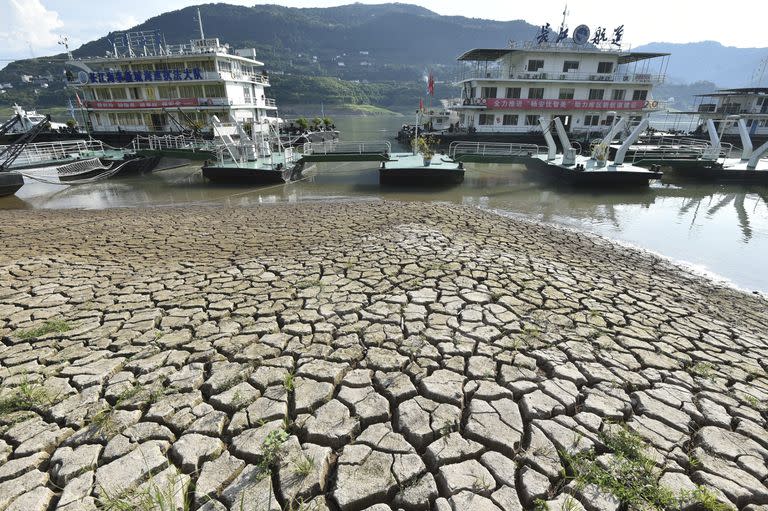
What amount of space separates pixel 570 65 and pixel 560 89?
2.03 meters

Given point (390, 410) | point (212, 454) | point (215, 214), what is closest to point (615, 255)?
point (390, 410)

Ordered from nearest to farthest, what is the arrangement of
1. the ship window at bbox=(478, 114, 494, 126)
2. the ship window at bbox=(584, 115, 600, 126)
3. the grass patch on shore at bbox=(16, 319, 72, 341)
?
1. the grass patch on shore at bbox=(16, 319, 72, 341)
2. the ship window at bbox=(478, 114, 494, 126)
3. the ship window at bbox=(584, 115, 600, 126)

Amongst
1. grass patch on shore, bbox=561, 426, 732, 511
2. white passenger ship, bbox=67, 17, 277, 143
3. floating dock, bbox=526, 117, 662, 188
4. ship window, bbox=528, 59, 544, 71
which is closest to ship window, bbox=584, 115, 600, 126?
ship window, bbox=528, 59, 544, 71

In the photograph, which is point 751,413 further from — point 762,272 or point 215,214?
point 215,214

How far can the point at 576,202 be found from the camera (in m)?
15.4

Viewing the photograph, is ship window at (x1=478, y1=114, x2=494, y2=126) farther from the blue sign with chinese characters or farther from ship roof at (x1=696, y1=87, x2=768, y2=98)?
ship roof at (x1=696, y1=87, x2=768, y2=98)

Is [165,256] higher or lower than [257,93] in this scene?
lower

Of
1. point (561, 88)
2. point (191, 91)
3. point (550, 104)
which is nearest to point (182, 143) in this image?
point (191, 91)

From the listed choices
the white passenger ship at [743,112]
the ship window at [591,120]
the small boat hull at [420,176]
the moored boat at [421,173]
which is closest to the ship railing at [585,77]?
the ship window at [591,120]

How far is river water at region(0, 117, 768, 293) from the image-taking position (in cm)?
1015

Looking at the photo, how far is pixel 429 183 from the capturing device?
1745 centimetres

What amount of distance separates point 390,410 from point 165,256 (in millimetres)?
5981

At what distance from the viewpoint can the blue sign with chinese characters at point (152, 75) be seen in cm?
2597

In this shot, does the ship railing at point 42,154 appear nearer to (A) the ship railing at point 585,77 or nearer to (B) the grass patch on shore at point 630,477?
(B) the grass patch on shore at point 630,477
